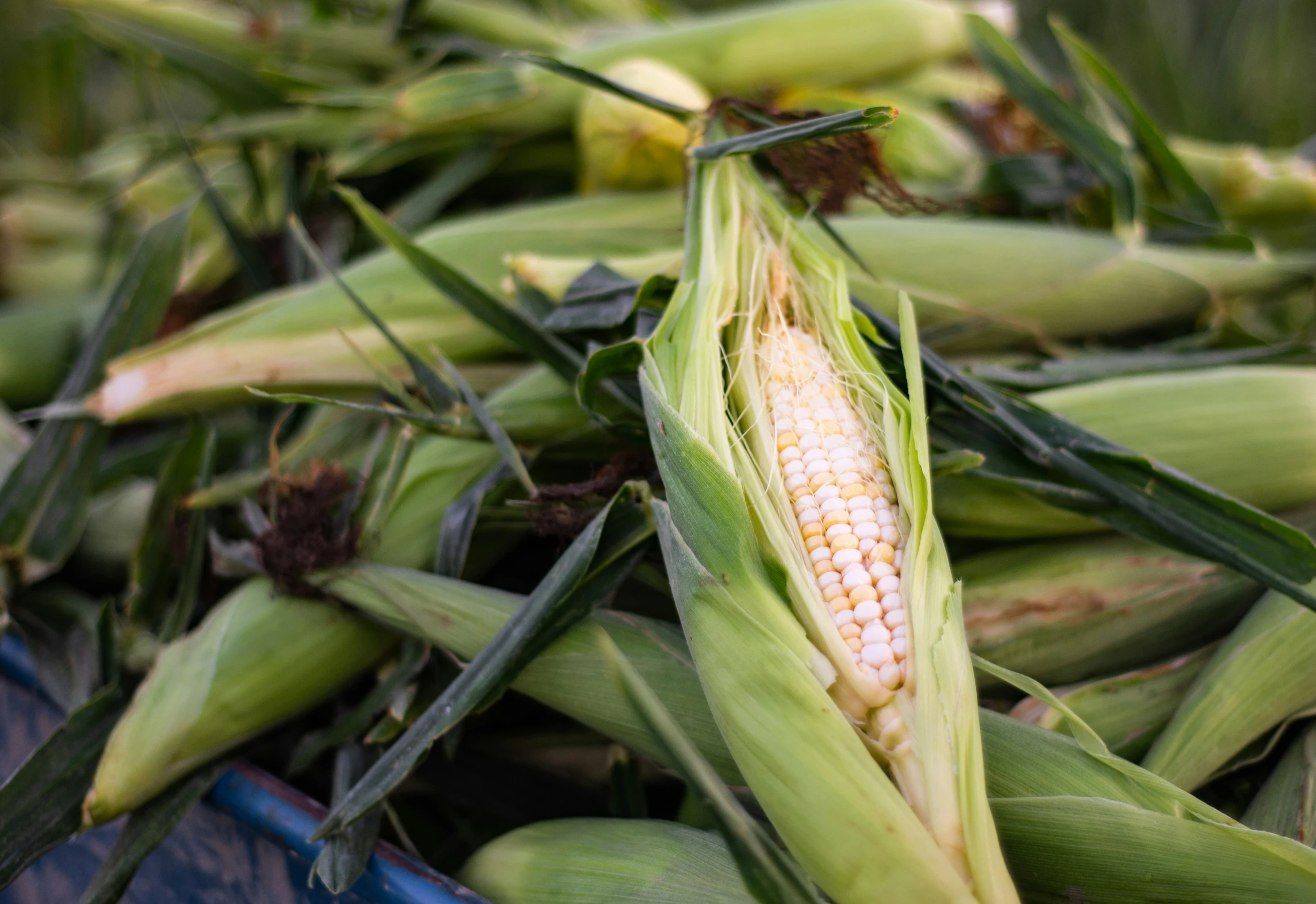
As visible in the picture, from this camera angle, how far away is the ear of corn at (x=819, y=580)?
17.0 inches

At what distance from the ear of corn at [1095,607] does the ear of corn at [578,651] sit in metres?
0.24

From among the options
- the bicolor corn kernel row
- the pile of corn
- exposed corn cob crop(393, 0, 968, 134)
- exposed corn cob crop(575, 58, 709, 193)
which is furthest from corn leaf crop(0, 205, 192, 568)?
the bicolor corn kernel row

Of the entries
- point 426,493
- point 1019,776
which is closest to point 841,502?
point 1019,776

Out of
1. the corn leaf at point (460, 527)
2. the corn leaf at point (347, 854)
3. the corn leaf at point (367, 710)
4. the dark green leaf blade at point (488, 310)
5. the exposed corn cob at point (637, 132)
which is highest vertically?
the exposed corn cob at point (637, 132)

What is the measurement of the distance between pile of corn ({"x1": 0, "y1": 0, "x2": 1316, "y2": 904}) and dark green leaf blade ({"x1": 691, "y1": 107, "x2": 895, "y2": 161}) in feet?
0.11

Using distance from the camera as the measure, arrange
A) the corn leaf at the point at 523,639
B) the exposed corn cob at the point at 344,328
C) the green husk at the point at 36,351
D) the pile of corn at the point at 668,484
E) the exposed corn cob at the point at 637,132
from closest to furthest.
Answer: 1. the pile of corn at the point at 668,484
2. the corn leaf at the point at 523,639
3. the exposed corn cob at the point at 344,328
4. the exposed corn cob at the point at 637,132
5. the green husk at the point at 36,351

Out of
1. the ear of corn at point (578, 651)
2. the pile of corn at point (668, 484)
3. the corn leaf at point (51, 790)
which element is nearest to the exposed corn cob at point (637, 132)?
the pile of corn at point (668, 484)

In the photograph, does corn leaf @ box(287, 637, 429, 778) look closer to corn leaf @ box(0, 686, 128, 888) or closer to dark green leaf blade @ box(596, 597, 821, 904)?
corn leaf @ box(0, 686, 128, 888)

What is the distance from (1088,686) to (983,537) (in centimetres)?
14

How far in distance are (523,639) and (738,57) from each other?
888 mm

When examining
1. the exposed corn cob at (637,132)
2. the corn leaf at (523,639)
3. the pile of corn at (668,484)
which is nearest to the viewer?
the pile of corn at (668,484)

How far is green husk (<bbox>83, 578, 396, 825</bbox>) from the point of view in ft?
2.22

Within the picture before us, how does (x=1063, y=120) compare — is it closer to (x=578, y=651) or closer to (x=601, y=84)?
(x=601, y=84)

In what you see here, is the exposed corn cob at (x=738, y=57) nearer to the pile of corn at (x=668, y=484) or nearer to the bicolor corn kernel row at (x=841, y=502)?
the pile of corn at (x=668, y=484)
